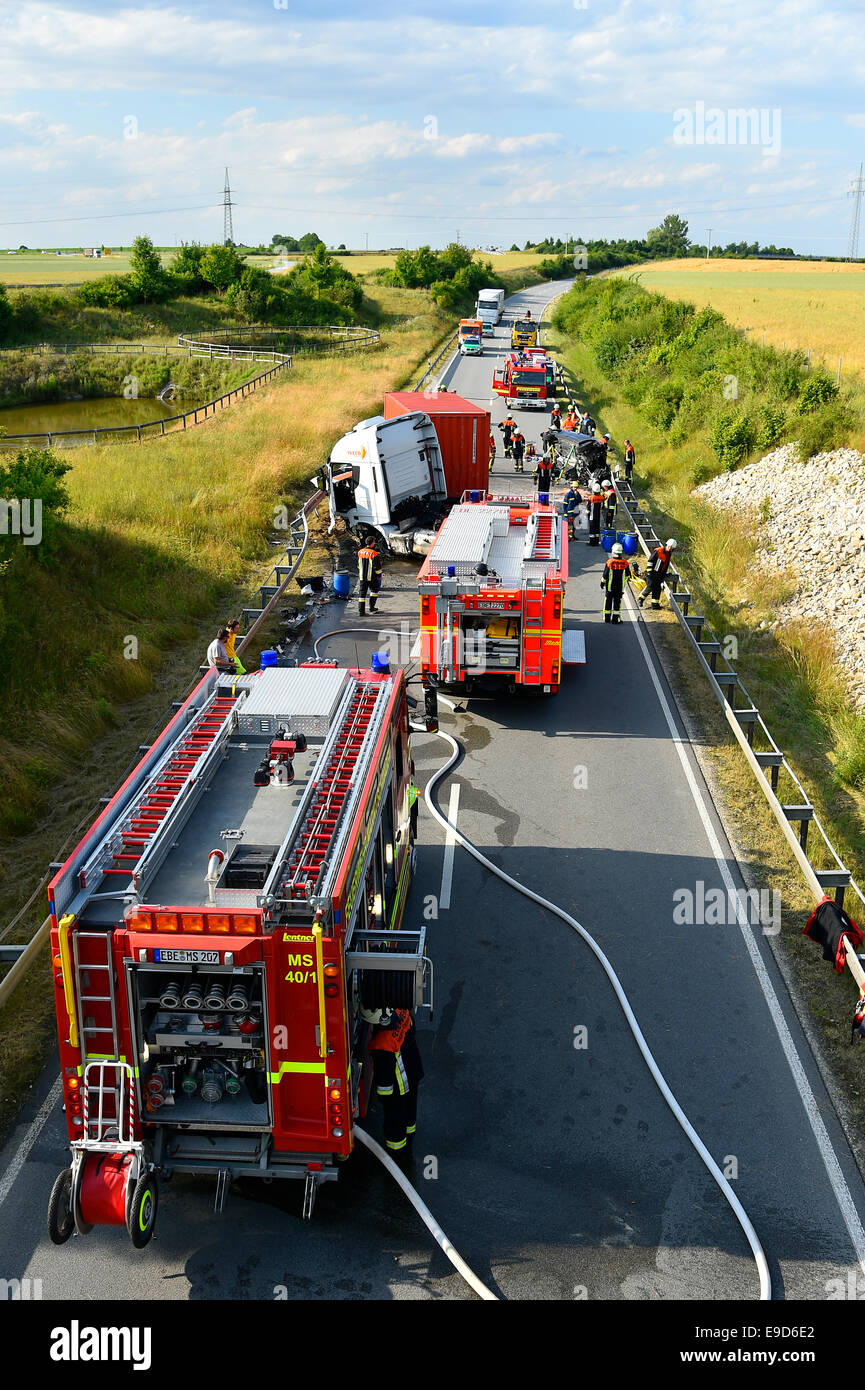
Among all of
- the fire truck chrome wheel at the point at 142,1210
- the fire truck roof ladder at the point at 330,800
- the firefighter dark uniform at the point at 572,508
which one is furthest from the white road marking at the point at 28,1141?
the firefighter dark uniform at the point at 572,508

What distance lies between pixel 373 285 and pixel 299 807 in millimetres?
83657

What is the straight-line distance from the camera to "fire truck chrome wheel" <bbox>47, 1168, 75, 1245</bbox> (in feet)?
21.8

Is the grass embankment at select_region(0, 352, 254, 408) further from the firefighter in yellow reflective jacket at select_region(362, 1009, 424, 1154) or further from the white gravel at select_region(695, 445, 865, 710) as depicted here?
the firefighter in yellow reflective jacket at select_region(362, 1009, 424, 1154)

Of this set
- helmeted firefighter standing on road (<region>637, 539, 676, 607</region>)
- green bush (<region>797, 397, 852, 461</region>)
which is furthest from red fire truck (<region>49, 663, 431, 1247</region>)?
green bush (<region>797, 397, 852, 461</region>)

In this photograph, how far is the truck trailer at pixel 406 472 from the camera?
74.0 feet

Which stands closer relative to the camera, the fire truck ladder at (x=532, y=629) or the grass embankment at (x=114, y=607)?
the grass embankment at (x=114, y=607)

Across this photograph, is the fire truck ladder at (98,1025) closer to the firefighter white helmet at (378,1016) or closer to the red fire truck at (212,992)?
the red fire truck at (212,992)

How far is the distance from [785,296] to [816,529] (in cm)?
5486

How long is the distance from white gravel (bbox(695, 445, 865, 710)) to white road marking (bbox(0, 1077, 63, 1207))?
41.0ft

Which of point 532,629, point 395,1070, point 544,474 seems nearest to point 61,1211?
point 395,1070

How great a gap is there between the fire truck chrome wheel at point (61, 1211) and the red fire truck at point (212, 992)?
0.04 feet

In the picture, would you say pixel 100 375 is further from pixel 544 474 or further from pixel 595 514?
pixel 595 514

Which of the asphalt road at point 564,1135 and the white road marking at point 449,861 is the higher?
the white road marking at point 449,861
